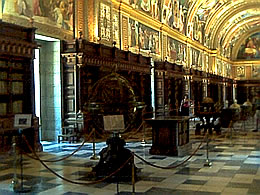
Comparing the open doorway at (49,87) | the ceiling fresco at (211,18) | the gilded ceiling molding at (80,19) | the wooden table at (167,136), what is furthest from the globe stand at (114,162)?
the ceiling fresco at (211,18)

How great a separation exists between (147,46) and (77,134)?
10145 mm

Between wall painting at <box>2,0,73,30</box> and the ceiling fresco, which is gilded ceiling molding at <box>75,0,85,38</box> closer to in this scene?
wall painting at <box>2,0,73,30</box>

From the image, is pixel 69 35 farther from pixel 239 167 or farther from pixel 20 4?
pixel 239 167

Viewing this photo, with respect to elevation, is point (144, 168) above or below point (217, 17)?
below

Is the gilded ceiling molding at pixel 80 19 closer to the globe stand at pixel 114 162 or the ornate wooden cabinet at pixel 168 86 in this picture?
the ornate wooden cabinet at pixel 168 86

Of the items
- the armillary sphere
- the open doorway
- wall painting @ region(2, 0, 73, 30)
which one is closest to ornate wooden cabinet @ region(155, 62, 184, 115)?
wall painting @ region(2, 0, 73, 30)

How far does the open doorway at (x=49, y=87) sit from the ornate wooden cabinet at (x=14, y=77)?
276 cm

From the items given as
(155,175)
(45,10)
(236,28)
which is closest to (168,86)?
(45,10)

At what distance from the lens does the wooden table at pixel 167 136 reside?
34.0ft

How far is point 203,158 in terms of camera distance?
9.98 m

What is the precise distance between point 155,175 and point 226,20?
35532mm

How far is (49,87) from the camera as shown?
14555 mm

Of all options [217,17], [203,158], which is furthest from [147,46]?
[217,17]

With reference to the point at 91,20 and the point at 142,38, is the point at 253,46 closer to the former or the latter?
the point at 142,38
